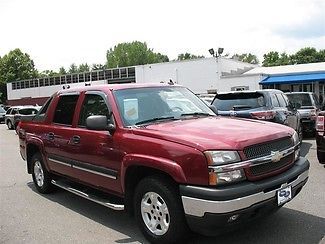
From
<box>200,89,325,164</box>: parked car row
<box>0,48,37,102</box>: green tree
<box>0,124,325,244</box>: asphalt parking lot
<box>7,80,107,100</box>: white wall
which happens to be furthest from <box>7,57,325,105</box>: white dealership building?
<box>0,48,37,102</box>: green tree

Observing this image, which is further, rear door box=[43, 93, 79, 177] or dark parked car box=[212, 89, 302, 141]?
dark parked car box=[212, 89, 302, 141]

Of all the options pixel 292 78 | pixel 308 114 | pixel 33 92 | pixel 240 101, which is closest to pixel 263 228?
pixel 240 101

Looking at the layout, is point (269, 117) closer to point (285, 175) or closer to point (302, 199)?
point (302, 199)

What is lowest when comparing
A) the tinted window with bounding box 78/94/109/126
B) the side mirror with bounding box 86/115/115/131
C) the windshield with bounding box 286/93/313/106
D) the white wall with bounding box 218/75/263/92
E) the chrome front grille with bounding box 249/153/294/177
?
the chrome front grille with bounding box 249/153/294/177

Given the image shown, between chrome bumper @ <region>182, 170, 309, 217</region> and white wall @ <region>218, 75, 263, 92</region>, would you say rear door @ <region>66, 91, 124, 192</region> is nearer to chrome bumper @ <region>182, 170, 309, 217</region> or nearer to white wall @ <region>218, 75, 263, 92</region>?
chrome bumper @ <region>182, 170, 309, 217</region>

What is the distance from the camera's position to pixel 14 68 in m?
82.0

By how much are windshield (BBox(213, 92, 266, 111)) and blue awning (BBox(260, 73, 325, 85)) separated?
2466 cm

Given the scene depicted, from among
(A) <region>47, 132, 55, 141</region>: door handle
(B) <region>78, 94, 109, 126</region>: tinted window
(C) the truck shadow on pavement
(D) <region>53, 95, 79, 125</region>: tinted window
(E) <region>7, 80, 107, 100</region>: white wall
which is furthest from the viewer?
(E) <region>7, 80, 107, 100</region>: white wall

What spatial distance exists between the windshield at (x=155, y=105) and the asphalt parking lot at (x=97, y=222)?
1.46 metres

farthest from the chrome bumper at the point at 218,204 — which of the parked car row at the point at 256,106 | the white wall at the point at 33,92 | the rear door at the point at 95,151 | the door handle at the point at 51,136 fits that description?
the white wall at the point at 33,92

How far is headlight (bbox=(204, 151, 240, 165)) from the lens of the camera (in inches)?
157

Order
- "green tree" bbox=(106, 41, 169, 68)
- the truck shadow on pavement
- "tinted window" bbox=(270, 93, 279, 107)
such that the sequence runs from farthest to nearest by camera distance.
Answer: "green tree" bbox=(106, 41, 169, 68), "tinted window" bbox=(270, 93, 279, 107), the truck shadow on pavement

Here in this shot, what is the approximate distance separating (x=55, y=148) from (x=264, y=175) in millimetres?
3494

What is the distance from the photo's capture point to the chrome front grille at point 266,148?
4.16 m
